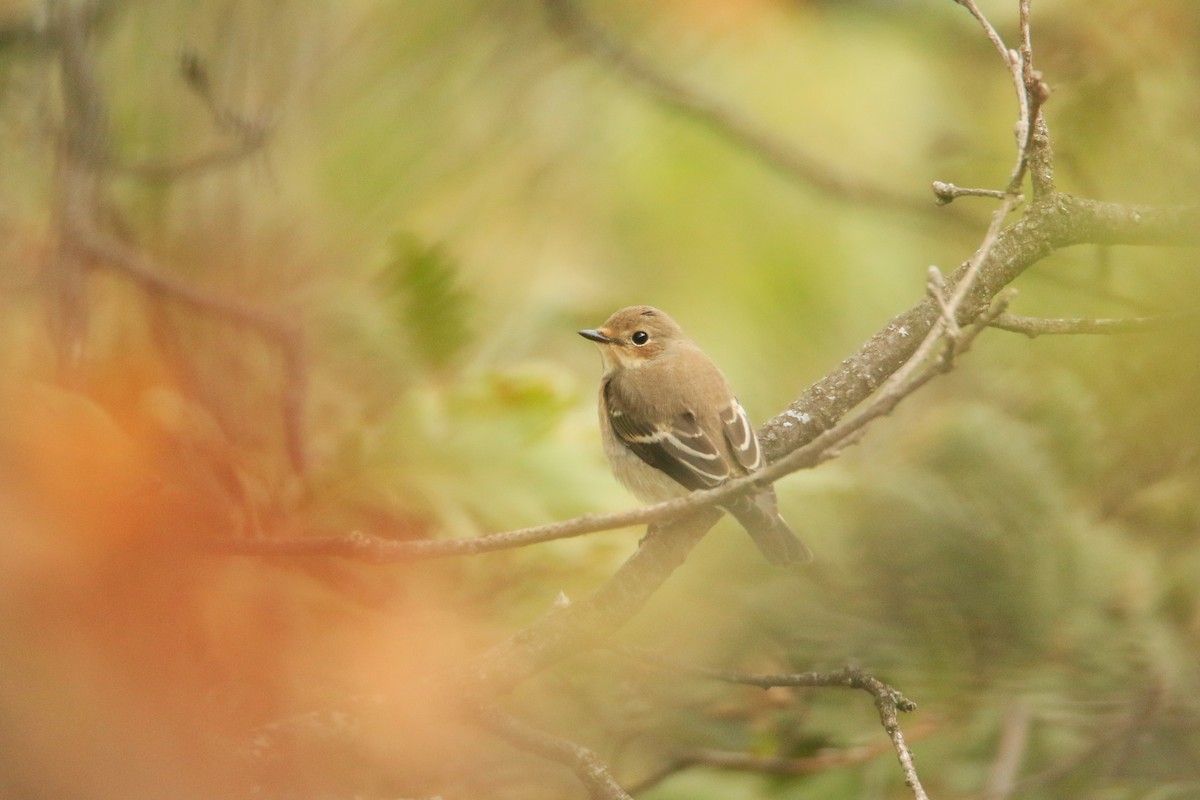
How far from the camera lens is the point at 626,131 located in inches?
122

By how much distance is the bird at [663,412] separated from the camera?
109 inches

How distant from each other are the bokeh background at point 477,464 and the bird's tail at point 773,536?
2.3 inches

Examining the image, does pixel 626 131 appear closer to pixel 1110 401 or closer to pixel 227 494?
pixel 1110 401

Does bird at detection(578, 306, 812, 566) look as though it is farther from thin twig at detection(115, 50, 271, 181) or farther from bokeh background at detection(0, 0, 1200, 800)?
thin twig at detection(115, 50, 271, 181)

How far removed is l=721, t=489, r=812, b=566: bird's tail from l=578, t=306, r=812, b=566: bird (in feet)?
1.36

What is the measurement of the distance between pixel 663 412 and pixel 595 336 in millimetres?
290

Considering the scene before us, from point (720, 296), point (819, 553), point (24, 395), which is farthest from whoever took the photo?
point (720, 296)

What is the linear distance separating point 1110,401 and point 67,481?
120cm

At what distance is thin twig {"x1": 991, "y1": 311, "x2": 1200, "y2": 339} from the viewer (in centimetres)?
93

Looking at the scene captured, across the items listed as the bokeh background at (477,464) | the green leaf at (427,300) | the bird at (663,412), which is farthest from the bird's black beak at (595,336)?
the green leaf at (427,300)

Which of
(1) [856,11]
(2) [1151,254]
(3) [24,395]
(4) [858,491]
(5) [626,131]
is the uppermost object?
(1) [856,11]

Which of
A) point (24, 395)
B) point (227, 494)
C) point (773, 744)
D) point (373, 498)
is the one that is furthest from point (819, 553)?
point (24, 395)

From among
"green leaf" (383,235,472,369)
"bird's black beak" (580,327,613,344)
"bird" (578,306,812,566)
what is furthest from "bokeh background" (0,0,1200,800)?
"bird's black beak" (580,327,613,344)

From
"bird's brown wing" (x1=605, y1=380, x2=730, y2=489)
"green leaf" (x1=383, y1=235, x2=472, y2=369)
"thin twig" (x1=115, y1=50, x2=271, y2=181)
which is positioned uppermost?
"bird's brown wing" (x1=605, y1=380, x2=730, y2=489)
